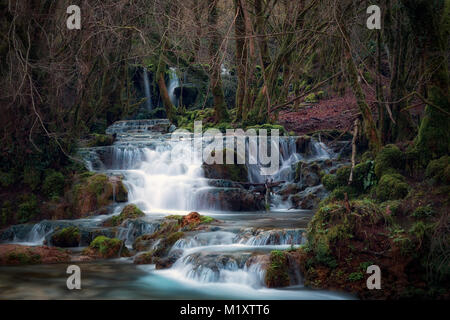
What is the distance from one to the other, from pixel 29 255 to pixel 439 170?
7.53m

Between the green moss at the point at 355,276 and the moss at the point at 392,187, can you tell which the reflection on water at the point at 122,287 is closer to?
the green moss at the point at 355,276

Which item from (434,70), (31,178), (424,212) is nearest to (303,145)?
(434,70)

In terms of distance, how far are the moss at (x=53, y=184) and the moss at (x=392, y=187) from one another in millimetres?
8682

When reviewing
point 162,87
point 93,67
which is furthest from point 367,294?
point 162,87

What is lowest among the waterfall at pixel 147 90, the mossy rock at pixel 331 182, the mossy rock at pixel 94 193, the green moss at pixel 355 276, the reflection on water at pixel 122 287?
the reflection on water at pixel 122 287

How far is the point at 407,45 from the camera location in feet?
32.2

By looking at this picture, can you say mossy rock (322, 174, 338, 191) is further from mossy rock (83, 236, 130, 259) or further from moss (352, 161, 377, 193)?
mossy rock (83, 236, 130, 259)

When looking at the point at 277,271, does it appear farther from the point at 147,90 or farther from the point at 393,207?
the point at 147,90

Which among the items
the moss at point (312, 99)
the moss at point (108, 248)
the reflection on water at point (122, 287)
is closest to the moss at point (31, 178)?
the moss at point (108, 248)

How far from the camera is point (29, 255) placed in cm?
849

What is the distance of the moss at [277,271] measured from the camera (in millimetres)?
6633

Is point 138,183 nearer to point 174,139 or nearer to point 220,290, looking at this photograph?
point 174,139

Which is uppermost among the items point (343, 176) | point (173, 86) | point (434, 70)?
point (173, 86)

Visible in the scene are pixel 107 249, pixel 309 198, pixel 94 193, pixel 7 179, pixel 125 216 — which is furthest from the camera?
pixel 309 198
